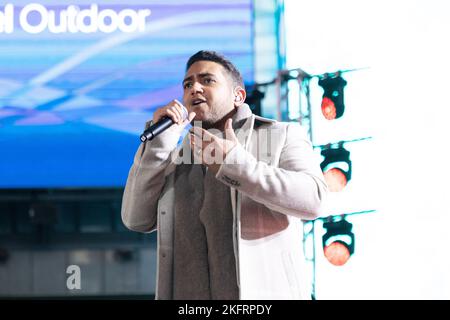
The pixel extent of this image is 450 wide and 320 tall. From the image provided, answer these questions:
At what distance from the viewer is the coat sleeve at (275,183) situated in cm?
182

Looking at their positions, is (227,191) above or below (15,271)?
below

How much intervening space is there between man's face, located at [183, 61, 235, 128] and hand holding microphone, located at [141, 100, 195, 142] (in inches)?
1.5

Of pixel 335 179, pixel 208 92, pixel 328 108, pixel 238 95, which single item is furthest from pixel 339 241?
pixel 208 92

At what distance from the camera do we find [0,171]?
437cm

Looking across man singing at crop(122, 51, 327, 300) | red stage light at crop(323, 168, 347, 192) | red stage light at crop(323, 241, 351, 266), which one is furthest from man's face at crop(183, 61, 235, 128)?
red stage light at crop(323, 241, 351, 266)

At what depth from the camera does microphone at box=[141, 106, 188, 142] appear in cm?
192

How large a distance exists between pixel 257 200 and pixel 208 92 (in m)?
0.36

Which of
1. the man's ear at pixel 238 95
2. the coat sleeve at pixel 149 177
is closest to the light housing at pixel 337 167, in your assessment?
the man's ear at pixel 238 95

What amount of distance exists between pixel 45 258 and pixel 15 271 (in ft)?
5.11

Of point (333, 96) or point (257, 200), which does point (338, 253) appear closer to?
point (333, 96)

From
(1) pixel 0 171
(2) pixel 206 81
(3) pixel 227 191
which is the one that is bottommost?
(3) pixel 227 191

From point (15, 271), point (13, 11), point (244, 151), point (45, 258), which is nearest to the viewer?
point (244, 151)
